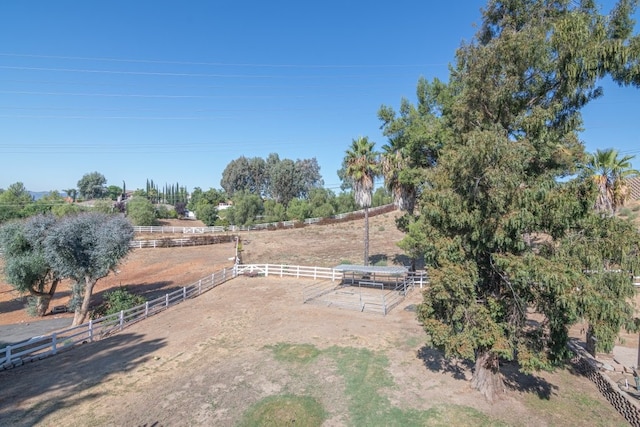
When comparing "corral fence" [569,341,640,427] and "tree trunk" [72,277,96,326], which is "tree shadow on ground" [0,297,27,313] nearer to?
"tree trunk" [72,277,96,326]

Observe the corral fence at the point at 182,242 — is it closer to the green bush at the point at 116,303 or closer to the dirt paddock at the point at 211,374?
the green bush at the point at 116,303

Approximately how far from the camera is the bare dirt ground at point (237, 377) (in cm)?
909

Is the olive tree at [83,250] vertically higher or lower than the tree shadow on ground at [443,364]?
higher

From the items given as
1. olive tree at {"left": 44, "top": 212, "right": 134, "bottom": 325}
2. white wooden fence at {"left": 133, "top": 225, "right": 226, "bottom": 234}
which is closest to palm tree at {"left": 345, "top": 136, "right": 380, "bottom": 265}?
olive tree at {"left": 44, "top": 212, "right": 134, "bottom": 325}

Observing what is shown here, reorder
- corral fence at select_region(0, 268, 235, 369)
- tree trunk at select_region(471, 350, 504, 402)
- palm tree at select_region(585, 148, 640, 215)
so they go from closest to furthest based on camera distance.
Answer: tree trunk at select_region(471, 350, 504, 402), corral fence at select_region(0, 268, 235, 369), palm tree at select_region(585, 148, 640, 215)

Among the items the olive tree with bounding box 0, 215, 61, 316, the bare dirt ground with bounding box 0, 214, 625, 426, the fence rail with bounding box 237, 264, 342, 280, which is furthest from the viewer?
the fence rail with bounding box 237, 264, 342, 280

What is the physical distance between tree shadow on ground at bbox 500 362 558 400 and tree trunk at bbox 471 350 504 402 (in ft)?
2.82

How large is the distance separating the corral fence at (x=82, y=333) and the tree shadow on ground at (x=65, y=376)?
0.37m

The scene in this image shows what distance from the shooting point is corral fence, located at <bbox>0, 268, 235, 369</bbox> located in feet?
40.4

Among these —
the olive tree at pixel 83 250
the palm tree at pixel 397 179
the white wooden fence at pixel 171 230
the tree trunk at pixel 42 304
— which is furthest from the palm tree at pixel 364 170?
the white wooden fence at pixel 171 230

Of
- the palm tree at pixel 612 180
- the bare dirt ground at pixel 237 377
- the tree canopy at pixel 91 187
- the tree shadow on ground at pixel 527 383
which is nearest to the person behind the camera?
the bare dirt ground at pixel 237 377

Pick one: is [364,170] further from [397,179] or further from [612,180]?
[612,180]

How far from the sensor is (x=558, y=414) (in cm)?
915

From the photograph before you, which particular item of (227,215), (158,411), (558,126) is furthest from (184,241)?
(558,126)
